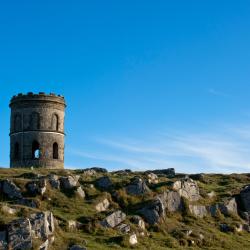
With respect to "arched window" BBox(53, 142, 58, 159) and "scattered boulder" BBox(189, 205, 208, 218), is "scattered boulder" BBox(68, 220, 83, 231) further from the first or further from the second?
"arched window" BBox(53, 142, 58, 159)

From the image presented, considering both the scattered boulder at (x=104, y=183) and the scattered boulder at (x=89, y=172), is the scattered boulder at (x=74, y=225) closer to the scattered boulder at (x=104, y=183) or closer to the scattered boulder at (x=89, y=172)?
the scattered boulder at (x=104, y=183)

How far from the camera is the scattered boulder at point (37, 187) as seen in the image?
43.4 meters

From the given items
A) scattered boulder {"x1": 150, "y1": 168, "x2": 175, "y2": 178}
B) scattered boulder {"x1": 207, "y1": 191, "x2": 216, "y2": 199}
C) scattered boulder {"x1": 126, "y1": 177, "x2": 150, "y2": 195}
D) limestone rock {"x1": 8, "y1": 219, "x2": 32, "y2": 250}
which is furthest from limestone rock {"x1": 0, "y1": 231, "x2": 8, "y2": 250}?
scattered boulder {"x1": 150, "y1": 168, "x2": 175, "y2": 178}

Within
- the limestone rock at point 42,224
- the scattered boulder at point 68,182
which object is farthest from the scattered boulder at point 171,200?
the limestone rock at point 42,224

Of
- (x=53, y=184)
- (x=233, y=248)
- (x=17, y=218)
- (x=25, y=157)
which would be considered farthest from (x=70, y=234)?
(x=25, y=157)

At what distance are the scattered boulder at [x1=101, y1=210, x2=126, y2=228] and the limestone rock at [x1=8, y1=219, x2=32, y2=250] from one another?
676cm

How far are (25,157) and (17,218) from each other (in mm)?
30021

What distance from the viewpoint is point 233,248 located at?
40562 millimetres

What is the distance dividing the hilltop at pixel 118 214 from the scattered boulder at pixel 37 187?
0.04 m

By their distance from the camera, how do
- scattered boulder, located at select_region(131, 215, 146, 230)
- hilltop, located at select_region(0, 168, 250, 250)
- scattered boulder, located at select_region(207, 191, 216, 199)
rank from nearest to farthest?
hilltop, located at select_region(0, 168, 250, 250), scattered boulder, located at select_region(131, 215, 146, 230), scattered boulder, located at select_region(207, 191, 216, 199)

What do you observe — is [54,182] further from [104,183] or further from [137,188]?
[137,188]

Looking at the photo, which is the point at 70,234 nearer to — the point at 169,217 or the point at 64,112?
the point at 169,217

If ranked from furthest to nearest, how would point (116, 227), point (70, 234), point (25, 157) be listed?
point (25, 157), point (116, 227), point (70, 234)

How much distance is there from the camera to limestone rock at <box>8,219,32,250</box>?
3422cm
